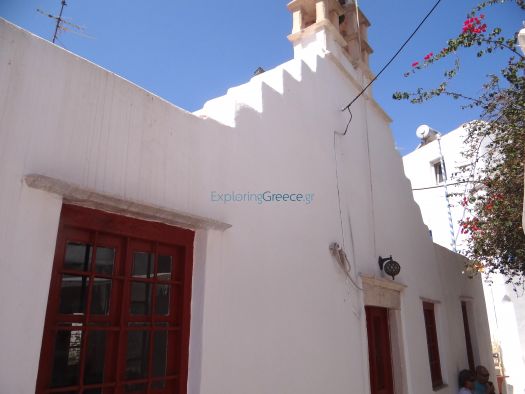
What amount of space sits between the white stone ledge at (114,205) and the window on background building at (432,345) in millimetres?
5532

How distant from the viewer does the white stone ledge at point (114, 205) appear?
2.27 meters

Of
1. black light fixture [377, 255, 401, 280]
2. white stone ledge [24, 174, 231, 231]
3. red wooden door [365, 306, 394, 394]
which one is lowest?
red wooden door [365, 306, 394, 394]

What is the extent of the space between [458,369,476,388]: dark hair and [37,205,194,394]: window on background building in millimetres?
6498

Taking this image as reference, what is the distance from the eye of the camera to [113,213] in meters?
2.66

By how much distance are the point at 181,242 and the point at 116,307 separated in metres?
0.65

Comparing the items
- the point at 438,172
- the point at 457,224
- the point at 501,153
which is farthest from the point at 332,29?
the point at 438,172

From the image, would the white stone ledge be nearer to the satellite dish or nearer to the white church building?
the white church building

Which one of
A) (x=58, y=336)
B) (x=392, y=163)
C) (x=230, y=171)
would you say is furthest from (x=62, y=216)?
(x=392, y=163)

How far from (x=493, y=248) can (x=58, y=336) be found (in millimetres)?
6400

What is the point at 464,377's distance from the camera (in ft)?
24.6

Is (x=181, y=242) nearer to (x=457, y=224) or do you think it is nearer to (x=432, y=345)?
(x=432, y=345)

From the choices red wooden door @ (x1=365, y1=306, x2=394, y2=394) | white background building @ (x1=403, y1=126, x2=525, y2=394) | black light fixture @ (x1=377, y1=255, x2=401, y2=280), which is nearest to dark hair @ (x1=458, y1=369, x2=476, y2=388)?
white background building @ (x1=403, y1=126, x2=525, y2=394)

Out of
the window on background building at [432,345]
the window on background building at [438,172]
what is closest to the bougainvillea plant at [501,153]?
the window on background building at [432,345]

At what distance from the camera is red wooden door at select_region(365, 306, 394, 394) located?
527cm
